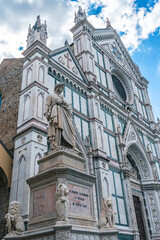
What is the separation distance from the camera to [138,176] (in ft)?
65.0

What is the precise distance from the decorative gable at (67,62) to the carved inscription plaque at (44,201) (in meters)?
10.8

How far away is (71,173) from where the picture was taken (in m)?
5.60

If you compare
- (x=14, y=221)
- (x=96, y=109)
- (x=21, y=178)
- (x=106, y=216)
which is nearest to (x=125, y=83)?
(x=96, y=109)

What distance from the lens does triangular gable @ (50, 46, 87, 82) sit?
15395mm

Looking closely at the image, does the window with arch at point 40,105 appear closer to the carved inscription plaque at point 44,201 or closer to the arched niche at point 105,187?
the arched niche at point 105,187

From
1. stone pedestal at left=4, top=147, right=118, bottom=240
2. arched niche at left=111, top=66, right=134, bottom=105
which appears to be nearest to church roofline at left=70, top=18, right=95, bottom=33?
arched niche at left=111, top=66, right=134, bottom=105

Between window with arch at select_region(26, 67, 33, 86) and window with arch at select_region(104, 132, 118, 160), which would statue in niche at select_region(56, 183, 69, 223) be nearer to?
window with arch at select_region(26, 67, 33, 86)

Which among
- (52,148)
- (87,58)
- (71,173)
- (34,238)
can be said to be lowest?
(34,238)

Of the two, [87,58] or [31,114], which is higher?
[87,58]

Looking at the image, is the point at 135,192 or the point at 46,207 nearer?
→ the point at 46,207

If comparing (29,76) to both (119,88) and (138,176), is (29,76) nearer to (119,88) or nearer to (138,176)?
(119,88)

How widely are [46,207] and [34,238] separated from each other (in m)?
0.68

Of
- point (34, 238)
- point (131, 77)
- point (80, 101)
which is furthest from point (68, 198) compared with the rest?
point (131, 77)

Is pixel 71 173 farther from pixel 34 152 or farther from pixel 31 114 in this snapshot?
pixel 31 114
